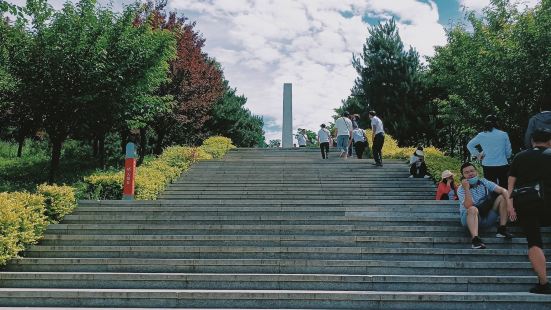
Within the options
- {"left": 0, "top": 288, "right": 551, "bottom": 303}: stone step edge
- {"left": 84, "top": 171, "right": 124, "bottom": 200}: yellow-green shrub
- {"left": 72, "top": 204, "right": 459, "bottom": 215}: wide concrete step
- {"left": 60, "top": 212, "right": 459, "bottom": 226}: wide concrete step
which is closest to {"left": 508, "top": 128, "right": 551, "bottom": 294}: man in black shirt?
{"left": 0, "top": 288, "right": 551, "bottom": 303}: stone step edge

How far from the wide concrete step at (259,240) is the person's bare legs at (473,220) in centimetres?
33

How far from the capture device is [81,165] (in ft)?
67.4

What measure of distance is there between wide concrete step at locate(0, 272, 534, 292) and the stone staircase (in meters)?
0.01

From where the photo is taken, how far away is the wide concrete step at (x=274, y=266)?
22.3 feet

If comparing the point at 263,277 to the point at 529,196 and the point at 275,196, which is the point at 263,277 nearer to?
the point at 529,196

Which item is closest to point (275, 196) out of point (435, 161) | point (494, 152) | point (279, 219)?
point (279, 219)

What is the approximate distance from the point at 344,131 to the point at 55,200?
11034mm

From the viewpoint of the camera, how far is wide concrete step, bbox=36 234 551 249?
766 cm

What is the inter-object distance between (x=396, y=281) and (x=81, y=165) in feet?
56.0

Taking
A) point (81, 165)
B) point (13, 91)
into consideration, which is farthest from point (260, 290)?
point (81, 165)

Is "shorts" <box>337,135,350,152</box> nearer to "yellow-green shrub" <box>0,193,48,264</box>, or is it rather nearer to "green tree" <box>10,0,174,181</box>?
"green tree" <box>10,0,174,181</box>

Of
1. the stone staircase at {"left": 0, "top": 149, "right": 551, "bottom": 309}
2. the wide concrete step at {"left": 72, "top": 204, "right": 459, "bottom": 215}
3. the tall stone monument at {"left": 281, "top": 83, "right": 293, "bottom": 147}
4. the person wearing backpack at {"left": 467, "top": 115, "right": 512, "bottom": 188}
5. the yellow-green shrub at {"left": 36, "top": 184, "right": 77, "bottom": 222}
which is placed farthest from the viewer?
the tall stone monument at {"left": 281, "top": 83, "right": 293, "bottom": 147}

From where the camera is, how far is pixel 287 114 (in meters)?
30.5

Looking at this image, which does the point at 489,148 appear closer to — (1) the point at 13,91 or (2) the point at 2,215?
(2) the point at 2,215
